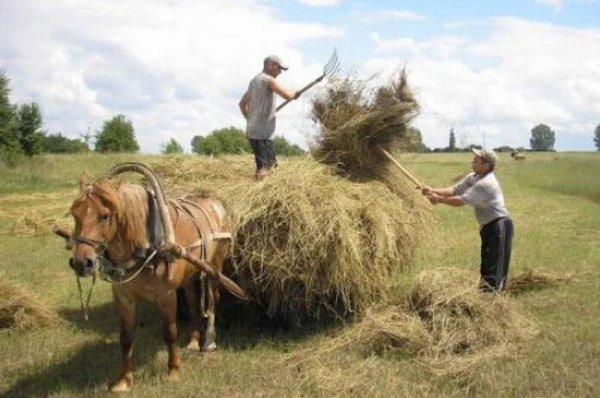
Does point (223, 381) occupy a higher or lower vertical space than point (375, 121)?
lower

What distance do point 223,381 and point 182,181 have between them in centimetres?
296

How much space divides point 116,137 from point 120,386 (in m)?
46.6

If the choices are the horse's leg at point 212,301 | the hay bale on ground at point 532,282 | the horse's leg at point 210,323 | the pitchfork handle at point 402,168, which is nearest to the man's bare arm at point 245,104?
the pitchfork handle at point 402,168

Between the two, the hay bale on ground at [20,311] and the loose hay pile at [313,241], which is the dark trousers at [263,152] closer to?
the loose hay pile at [313,241]

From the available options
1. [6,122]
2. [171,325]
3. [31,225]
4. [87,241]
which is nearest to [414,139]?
[171,325]

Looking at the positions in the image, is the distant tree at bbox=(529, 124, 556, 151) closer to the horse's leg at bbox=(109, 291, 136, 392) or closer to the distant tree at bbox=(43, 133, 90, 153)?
the distant tree at bbox=(43, 133, 90, 153)

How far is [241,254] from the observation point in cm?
633

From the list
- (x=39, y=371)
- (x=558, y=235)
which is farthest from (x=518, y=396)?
(x=558, y=235)

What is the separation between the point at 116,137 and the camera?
49625mm

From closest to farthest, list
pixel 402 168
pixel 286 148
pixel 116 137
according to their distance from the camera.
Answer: pixel 402 168 → pixel 286 148 → pixel 116 137

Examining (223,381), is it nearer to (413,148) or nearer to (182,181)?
(182,181)

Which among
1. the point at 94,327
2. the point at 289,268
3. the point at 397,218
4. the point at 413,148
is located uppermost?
the point at 413,148

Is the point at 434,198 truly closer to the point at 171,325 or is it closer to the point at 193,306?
the point at 193,306

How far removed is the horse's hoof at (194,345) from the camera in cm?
648
